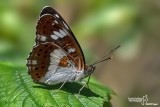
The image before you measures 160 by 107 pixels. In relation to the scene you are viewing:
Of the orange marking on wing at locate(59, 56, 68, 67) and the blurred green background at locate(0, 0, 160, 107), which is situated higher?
the blurred green background at locate(0, 0, 160, 107)

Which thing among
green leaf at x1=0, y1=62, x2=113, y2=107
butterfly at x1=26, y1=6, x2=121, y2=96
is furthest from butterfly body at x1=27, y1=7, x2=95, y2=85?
green leaf at x1=0, y1=62, x2=113, y2=107

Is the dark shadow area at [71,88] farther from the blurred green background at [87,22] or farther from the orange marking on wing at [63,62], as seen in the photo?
the blurred green background at [87,22]

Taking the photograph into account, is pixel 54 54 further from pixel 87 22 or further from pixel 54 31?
pixel 87 22

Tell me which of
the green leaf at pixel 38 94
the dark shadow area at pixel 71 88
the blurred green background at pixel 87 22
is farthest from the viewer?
the blurred green background at pixel 87 22

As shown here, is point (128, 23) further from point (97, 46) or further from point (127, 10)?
point (97, 46)

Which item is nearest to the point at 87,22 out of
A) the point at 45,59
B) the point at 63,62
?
the point at 63,62

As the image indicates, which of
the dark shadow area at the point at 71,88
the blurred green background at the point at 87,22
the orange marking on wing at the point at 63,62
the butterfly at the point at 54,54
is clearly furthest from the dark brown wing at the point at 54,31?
the blurred green background at the point at 87,22

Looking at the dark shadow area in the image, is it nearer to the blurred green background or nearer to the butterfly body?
the butterfly body

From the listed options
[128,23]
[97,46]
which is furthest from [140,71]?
[128,23]
